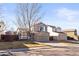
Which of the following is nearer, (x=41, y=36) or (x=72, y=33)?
(x=72, y=33)

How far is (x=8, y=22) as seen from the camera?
4.02 metres

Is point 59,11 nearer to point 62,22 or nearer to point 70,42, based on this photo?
point 62,22

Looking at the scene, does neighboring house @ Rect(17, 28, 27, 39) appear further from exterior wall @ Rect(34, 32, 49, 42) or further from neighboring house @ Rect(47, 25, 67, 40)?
neighboring house @ Rect(47, 25, 67, 40)

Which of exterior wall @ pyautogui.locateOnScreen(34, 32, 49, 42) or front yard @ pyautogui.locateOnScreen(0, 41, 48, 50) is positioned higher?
exterior wall @ pyautogui.locateOnScreen(34, 32, 49, 42)

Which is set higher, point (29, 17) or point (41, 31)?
point (29, 17)

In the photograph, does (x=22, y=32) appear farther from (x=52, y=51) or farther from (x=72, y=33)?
(x=72, y=33)

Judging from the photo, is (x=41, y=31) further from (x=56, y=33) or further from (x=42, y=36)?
(x=56, y=33)

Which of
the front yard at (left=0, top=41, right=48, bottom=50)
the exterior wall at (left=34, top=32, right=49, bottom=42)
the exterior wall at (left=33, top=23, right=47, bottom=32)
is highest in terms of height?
the exterior wall at (left=33, top=23, right=47, bottom=32)

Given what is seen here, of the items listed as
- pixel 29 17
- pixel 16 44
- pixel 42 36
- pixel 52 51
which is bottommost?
pixel 52 51

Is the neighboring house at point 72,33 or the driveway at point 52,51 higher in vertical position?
the neighboring house at point 72,33

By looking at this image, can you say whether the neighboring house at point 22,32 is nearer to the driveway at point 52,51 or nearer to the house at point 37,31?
the house at point 37,31

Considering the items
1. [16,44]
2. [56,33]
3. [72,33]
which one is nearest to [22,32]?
[16,44]

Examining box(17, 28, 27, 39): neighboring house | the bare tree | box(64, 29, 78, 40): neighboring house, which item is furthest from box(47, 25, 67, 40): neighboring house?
box(17, 28, 27, 39): neighboring house

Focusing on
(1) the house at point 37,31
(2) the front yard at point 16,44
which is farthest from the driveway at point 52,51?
(1) the house at point 37,31
